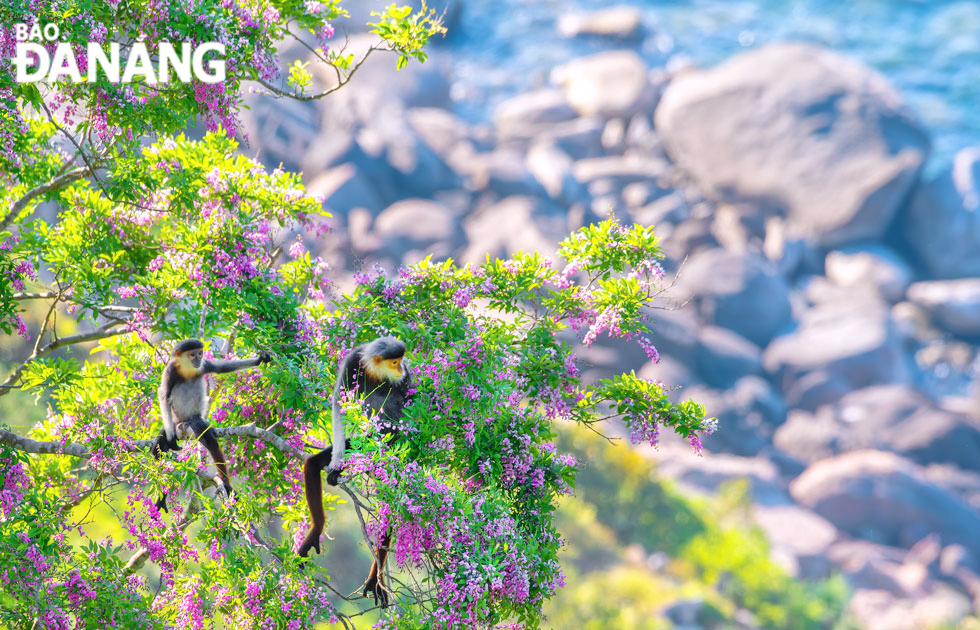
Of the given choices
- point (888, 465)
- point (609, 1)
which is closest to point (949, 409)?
point (888, 465)

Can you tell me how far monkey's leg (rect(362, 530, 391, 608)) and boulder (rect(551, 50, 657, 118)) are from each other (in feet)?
166

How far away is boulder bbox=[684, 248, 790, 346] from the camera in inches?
1716

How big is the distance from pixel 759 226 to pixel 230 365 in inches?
1772

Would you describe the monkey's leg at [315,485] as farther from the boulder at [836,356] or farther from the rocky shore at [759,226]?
the boulder at [836,356]

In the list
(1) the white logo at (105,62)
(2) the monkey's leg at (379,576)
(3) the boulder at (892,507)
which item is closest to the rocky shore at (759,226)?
(3) the boulder at (892,507)

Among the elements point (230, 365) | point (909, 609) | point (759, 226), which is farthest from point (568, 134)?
point (230, 365)

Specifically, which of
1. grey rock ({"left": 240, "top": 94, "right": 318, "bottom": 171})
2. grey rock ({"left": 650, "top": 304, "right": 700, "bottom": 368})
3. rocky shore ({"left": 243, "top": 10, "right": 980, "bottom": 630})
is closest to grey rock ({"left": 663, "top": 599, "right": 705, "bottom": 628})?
rocky shore ({"left": 243, "top": 10, "right": 980, "bottom": 630})

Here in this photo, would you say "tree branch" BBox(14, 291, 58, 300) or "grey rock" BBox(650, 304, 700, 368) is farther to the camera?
"grey rock" BBox(650, 304, 700, 368)

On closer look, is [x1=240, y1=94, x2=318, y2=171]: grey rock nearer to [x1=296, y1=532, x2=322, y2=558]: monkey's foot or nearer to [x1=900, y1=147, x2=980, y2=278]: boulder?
[x1=900, y1=147, x2=980, y2=278]: boulder

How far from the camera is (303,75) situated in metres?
9.48

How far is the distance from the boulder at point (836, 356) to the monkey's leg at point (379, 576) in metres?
37.5

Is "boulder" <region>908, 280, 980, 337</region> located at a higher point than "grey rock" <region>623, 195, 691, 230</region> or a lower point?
lower

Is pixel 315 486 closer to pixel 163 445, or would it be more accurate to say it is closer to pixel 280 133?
pixel 163 445

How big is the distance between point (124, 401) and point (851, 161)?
148ft
